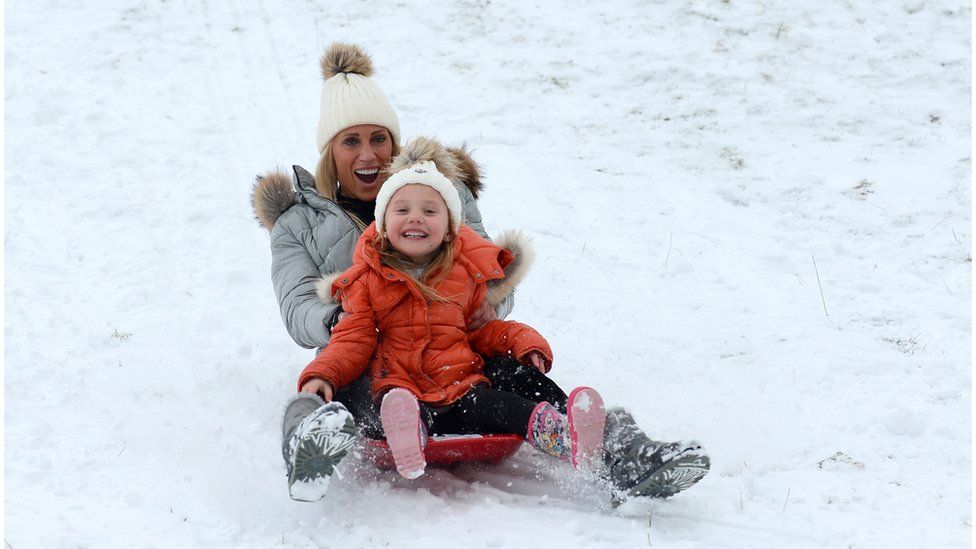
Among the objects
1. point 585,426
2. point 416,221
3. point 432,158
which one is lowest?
point 585,426

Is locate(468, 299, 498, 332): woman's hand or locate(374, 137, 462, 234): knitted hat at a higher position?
locate(374, 137, 462, 234): knitted hat

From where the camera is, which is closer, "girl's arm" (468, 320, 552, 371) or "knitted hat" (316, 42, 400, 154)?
"girl's arm" (468, 320, 552, 371)

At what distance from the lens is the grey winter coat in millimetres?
3699

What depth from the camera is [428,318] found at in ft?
11.1

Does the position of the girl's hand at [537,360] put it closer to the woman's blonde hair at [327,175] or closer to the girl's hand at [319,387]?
the girl's hand at [319,387]

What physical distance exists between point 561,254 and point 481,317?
196 centimetres

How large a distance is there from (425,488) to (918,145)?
16.5 feet

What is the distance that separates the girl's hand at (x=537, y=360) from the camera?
344 centimetres

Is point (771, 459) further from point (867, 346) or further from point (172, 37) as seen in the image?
point (172, 37)

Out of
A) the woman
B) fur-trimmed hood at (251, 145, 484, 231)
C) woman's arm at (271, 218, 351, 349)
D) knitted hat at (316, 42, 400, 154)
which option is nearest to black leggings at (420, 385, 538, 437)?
the woman

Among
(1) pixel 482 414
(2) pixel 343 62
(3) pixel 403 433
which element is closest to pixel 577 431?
(1) pixel 482 414

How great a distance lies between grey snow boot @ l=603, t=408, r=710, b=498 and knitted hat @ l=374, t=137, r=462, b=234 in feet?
3.41

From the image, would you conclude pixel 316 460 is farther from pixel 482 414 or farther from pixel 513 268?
pixel 513 268

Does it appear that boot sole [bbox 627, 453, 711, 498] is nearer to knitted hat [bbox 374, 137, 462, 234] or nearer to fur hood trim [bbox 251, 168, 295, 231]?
knitted hat [bbox 374, 137, 462, 234]
